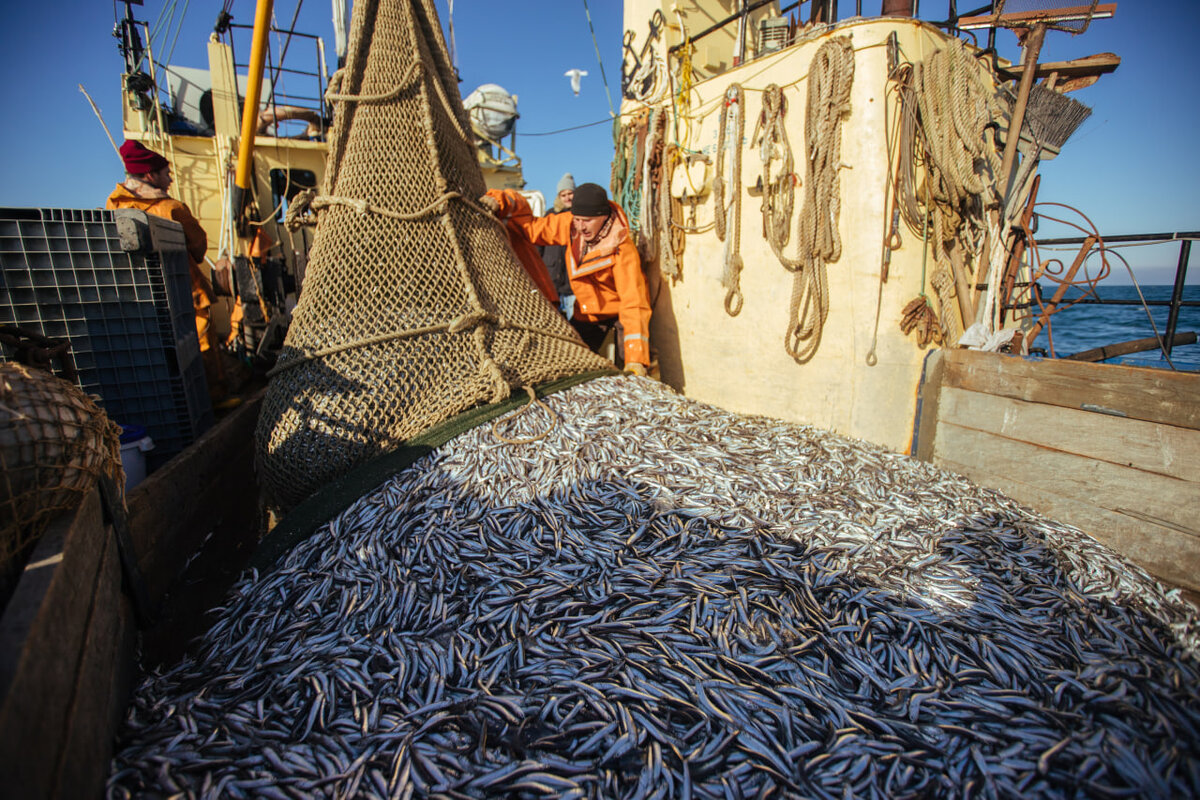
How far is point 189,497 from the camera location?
370 cm

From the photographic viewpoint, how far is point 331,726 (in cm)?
212

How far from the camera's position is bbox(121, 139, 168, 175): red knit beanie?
5.68 metres

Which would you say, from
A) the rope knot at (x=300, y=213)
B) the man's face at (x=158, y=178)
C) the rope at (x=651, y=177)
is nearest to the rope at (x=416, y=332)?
the rope knot at (x=300, y=213)

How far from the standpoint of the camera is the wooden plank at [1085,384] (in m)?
3.44

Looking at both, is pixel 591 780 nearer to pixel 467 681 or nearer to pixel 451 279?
pixel 467 681

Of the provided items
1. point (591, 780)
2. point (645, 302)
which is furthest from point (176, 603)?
point (645, 302)

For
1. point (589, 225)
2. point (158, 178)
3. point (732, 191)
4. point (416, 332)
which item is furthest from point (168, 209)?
point (732, 191)

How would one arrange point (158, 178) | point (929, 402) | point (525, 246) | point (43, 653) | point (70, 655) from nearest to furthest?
point (43, 653) → point (70, 655) → point (929, 402) → point (158, 178) → point (525, 246)

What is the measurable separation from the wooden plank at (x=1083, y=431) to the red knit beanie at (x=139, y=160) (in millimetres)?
8309

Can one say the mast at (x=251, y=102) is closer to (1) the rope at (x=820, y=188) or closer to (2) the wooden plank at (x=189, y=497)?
(2) the wooden plank at (x=189, y=497)

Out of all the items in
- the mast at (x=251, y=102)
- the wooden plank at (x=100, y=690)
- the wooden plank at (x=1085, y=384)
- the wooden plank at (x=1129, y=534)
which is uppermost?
the mast at (x=251, y=102)

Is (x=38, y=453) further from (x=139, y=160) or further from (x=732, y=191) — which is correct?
(x=732, y=191)

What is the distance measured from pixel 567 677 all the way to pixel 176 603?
2599 mm

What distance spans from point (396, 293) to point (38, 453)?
111 inches
